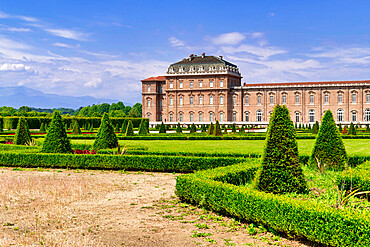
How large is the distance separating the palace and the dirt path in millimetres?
44936

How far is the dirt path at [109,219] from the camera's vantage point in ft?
18.3

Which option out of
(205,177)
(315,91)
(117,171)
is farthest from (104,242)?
(315,91)

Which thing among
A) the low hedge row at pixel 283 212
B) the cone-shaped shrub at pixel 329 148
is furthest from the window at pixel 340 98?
the low hedge row at pixel 283 212

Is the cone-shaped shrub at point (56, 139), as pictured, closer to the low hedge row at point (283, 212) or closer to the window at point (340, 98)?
the low hedge row at point (283, 212)

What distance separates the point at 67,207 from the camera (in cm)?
732

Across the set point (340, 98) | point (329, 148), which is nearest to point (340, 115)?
point (340, 98)

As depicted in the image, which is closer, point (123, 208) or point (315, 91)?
point (123, 208)

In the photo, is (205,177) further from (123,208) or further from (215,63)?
(215,63)

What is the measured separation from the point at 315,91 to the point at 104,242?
50899 millimetres

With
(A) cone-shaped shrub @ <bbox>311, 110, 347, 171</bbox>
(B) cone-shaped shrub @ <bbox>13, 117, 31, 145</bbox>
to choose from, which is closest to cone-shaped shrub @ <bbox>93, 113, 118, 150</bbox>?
(B) cone-shaped shrub @ <bbox>13, 117, 31, 145</bbox>

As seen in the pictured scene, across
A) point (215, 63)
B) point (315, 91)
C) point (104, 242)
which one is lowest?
point (104, 242)

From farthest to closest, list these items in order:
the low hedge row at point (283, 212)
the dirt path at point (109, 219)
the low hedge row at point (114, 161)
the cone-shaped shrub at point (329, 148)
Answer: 1. the low hedge row at point (114, 161)
2. the cone-shaped shrub at point (329, 148)
3. the dirt path at point (109, 219)
4. the low hedge row at point (283, 212)

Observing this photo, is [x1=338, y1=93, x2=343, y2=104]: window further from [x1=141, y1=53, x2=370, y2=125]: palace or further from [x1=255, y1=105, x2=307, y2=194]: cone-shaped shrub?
[x1=255, y1=105, x2=307, y2=194]: cone-shaped shrub

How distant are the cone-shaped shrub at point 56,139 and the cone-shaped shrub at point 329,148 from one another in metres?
8.54
